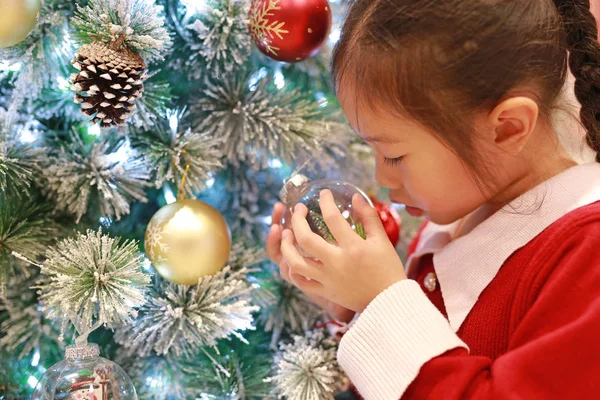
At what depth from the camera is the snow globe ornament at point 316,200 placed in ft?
2.32

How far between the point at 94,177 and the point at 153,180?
0.09m

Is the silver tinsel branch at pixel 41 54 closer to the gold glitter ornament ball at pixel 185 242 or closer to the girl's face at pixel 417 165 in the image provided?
the gold glitter ornament ball at pixel 185 242

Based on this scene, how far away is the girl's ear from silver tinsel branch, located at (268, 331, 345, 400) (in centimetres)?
35

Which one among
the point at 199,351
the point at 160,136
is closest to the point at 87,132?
the point at 160,136

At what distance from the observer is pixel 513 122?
64 cm

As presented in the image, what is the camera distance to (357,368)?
63cm

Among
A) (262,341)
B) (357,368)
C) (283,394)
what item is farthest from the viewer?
(262,341)

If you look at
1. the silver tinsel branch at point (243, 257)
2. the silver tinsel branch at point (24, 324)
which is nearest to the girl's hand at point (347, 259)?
the silver tinsel branch at point (243, 257)

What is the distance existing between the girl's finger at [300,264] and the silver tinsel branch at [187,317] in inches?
3.1

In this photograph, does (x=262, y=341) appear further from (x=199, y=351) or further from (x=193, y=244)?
(x=193, y=244)

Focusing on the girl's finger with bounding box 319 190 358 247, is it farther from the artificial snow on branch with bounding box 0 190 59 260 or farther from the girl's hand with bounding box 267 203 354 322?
the artificial snow on branch with bounding box 0 190 59 260

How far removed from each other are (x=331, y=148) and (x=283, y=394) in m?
0.35

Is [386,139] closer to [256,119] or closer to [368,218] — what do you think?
[368,218]

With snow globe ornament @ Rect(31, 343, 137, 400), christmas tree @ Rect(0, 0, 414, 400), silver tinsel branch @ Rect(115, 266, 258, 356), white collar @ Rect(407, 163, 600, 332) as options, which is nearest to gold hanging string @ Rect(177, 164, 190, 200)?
christmas tree @ Rect(0, 0, 414, 400)
